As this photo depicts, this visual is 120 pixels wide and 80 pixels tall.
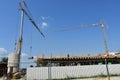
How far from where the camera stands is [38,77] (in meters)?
22.5

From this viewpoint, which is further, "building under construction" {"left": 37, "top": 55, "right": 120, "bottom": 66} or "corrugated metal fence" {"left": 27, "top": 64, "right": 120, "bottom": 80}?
"building under construction" {"left": 37, "top": 55, "right": 120, "bottom": 66}

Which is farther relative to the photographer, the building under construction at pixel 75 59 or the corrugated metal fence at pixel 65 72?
the building under construction at pixel 75 59

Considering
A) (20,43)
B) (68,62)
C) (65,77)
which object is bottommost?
(65,77)

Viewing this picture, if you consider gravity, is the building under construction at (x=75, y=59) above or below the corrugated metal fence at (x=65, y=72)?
above

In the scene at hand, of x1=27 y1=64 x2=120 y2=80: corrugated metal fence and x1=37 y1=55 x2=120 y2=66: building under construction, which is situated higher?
x1=37 y1=55 x2=120 y2=66: building under construction

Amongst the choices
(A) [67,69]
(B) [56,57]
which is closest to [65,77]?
(A) [67,69]

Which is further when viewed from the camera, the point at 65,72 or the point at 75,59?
the point at 75,59

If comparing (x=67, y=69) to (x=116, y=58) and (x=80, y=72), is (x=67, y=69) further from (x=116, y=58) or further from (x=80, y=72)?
(x=116, y=58)

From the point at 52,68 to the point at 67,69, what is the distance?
2.02 meters

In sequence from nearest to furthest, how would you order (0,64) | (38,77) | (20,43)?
(38,77), (0,64), (20,43)

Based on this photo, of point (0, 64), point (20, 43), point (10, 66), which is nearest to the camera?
point (10, 66)

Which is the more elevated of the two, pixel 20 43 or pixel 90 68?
pixel 20 43

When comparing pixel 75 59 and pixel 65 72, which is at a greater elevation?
pixel 75 59

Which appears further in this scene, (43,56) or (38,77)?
(43,56)
